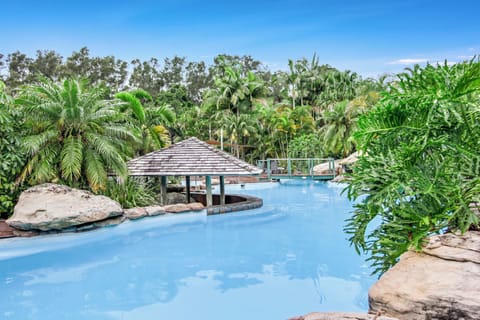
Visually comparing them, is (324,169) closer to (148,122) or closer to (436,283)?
(148,122)

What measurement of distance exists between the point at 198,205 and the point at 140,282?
17.8 feet

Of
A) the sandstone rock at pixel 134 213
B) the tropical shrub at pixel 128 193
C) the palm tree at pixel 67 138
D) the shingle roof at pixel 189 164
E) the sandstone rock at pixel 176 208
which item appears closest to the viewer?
the palm tree at pixel 67 138

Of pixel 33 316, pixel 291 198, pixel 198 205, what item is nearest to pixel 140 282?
pixel 33 316

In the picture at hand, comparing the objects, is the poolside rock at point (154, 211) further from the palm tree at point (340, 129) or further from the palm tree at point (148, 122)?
the palm tree at point (340, 129)

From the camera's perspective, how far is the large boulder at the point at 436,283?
263 centimetres

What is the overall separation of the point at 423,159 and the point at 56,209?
766 centimetres

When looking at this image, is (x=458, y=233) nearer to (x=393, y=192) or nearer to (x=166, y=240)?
(x=393, y=192)

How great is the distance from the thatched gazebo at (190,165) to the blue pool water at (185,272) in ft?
5.01

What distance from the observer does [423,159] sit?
339cm

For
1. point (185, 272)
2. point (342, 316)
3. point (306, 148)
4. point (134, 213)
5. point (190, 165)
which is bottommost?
point (185, 272)

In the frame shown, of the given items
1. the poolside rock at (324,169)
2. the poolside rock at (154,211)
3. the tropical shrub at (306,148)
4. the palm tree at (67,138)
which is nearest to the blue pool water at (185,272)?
the poolside rock at (154,211)

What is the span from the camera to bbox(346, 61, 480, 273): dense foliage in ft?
10.1

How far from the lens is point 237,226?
34.3 feet

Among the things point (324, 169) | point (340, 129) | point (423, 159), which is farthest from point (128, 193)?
point (340, 129)
